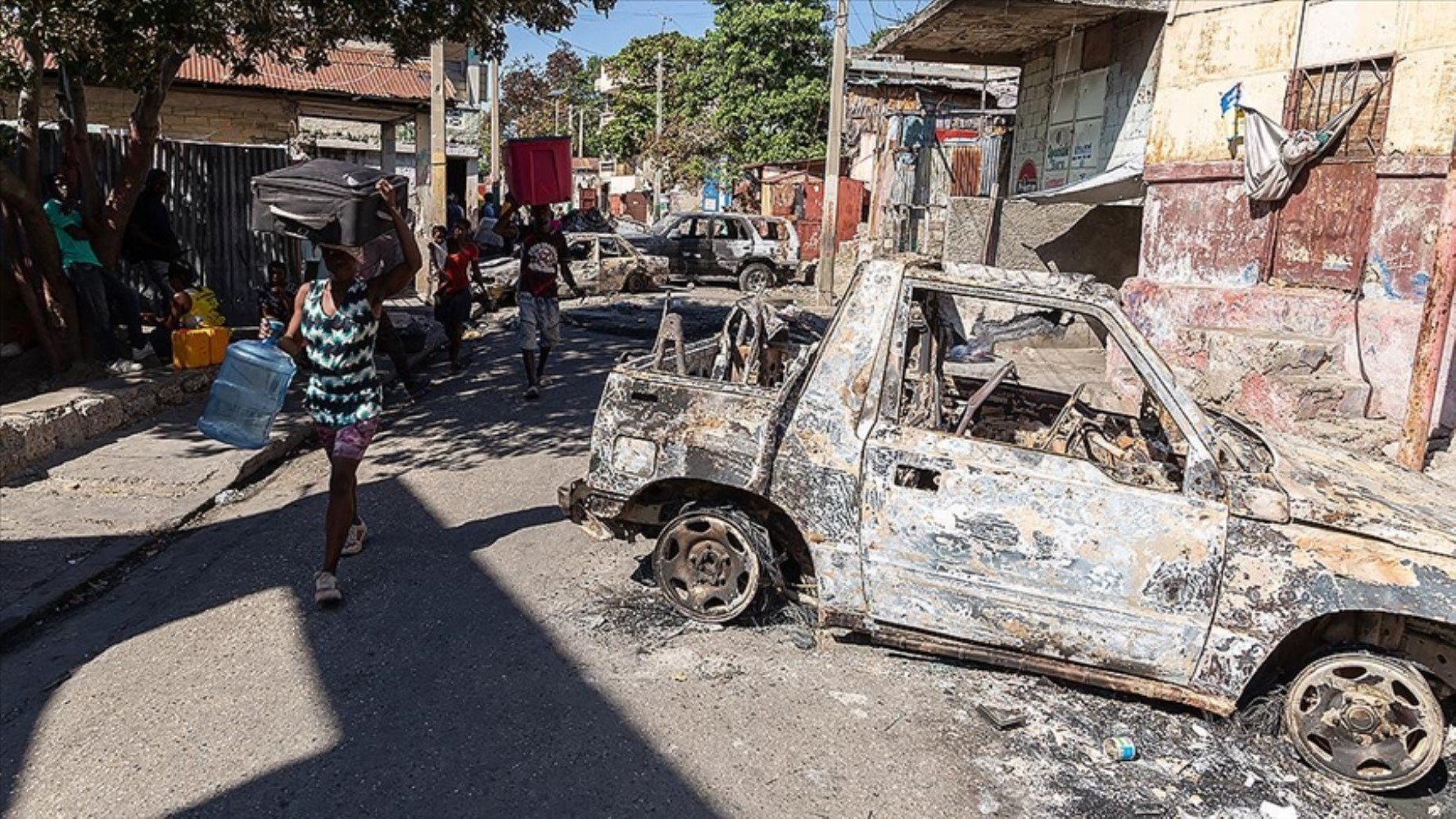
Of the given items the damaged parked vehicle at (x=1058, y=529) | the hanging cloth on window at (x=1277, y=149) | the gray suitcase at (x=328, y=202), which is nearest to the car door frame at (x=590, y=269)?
the hanging cloth on window at (x=1277, y=149)

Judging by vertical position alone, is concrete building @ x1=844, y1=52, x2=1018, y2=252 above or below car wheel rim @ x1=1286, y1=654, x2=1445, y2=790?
above

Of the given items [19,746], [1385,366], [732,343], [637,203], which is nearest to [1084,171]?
[1385,366]

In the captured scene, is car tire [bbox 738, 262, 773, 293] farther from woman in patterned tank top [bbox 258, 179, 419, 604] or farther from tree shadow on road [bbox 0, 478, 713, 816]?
woman in patterned tank top [bbox 258, 179, 419, 604]

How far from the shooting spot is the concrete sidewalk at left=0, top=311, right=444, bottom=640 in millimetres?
5211

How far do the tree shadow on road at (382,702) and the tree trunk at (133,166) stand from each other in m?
4.46

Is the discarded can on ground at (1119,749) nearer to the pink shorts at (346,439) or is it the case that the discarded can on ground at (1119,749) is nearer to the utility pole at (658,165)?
the pink shorts at (346,439)

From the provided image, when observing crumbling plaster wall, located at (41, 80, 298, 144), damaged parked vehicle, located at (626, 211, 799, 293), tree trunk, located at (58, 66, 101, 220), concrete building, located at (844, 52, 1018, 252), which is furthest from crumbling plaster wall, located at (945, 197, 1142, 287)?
crumbling plaster wall, located at (41, 80, 298, 144)

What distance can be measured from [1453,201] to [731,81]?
1165 inches

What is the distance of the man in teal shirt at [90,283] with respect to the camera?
8406 mm

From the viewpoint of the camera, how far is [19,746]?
3.63 meters

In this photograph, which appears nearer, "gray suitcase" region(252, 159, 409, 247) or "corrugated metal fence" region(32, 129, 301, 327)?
"gray suitcase" region(252, 159, 409, 247)

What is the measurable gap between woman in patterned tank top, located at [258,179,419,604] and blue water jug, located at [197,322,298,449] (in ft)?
4.44

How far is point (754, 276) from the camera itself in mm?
21547

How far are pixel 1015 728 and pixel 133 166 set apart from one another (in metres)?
8.38
